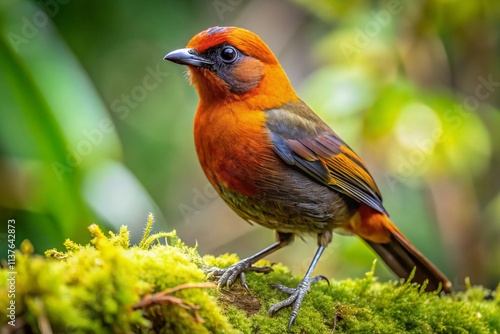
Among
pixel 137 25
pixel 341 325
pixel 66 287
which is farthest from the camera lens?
pixel 137 25

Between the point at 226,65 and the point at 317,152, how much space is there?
795 millimetres

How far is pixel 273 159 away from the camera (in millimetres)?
3490

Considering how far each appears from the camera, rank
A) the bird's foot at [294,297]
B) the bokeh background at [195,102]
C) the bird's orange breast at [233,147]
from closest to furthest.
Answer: the bird's foot at [294,297]
the bird's orange breast at [233,147]
the bokeh background at [195,102]

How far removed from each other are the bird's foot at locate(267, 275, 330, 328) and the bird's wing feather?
77 centimetres

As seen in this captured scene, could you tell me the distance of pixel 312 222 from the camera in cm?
361

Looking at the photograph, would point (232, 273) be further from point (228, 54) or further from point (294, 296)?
point (228, 54)

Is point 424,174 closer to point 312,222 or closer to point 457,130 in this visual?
point 457,130

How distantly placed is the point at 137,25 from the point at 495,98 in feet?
14.1

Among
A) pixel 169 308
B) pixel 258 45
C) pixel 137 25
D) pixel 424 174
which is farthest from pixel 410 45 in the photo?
pixel 169 308

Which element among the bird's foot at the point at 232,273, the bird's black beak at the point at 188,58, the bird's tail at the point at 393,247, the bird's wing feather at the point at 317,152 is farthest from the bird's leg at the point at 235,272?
the bird's black beak at the point at 188,58

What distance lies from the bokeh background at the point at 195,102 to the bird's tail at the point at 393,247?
35.6 inches

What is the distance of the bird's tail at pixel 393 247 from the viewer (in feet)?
12.9

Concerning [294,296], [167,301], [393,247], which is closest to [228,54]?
[294,296]

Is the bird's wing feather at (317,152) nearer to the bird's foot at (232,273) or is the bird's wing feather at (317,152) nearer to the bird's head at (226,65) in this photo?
the bird's head at (226,65)
